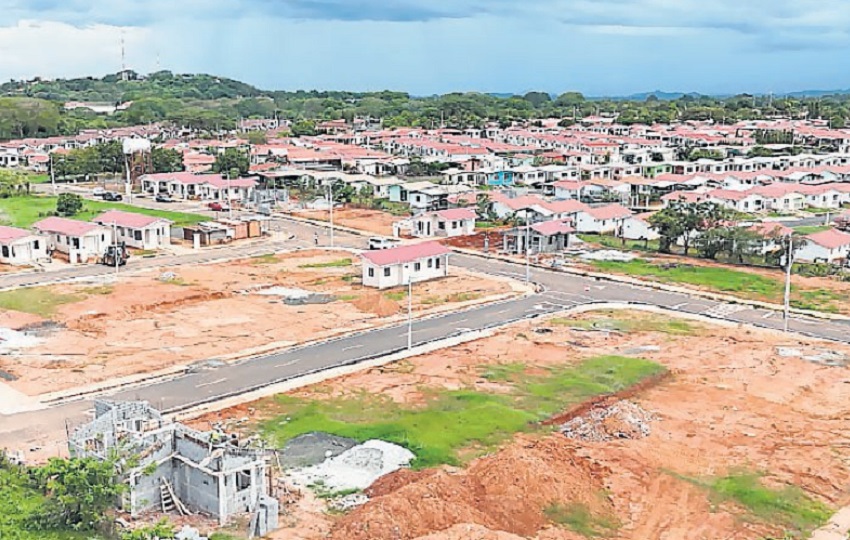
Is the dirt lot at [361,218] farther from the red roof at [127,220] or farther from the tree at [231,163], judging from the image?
the tree at [231,163]

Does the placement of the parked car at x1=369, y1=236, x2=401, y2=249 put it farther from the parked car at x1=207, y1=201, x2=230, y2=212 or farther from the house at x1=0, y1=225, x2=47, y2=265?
the house at x1=0, y1=225, x2=47, y2=265

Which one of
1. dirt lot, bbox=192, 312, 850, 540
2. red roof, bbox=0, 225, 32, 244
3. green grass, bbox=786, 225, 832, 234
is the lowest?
dirt lot, bbox=192, 312, 850, 540

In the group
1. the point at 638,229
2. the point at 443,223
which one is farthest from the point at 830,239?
the point at 443,223

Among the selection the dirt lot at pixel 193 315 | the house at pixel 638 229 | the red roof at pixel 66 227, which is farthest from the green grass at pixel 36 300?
the house at pixel 638 229

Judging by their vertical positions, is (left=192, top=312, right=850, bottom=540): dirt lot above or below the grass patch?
below

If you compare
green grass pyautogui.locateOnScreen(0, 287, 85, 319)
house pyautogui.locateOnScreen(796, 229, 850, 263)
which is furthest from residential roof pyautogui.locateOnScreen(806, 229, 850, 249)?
green grass pyautogui.locateOnScreen(0, 287, 85, 319)

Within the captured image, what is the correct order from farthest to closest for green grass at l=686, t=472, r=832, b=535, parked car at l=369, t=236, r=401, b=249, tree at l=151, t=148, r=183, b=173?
tree at l=151, t=148, r=183, b=173
parked car at l=369, t=236, r=401, b=249
green grass at l=686, t=472, r=832, b=535

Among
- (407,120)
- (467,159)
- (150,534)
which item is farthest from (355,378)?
(407,120)

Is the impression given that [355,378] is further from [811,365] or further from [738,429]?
[811,365]
